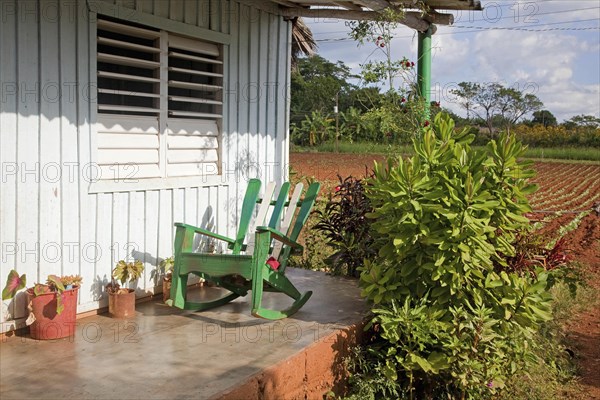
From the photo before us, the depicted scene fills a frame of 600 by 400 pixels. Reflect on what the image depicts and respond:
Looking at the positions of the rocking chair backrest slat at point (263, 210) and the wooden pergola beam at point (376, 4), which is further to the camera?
the rocking chair backrest slat at point (263, 210)

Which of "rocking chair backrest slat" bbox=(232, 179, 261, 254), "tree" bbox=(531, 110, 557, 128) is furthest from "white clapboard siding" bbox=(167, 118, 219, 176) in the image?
"tree" bbox=(531, 110, 557, 128)

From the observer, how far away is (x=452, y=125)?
4.67 m

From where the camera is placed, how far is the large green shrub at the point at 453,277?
4.15 m

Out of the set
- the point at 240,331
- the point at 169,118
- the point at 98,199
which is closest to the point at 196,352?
the point at 240,331

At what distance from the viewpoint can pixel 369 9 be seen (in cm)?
594

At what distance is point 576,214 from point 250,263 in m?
12.1

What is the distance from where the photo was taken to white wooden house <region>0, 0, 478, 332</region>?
4242 millimetres

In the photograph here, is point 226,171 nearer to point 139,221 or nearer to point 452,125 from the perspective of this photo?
point 139,221

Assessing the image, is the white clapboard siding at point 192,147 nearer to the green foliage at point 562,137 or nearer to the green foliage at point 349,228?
the green foliage at point 349,228

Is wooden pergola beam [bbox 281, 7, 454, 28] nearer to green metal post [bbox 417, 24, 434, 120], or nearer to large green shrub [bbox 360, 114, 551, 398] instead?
green metal post [bbox 417, 24, 434, 120]

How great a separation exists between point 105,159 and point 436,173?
2.40m

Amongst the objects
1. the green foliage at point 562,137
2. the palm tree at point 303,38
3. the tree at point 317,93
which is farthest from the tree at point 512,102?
the palm tree at point 303,38

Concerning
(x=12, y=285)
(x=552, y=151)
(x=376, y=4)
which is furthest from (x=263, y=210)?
(x=552, y=151)

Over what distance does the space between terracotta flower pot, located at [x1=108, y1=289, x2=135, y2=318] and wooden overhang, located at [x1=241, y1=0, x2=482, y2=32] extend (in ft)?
9.63
